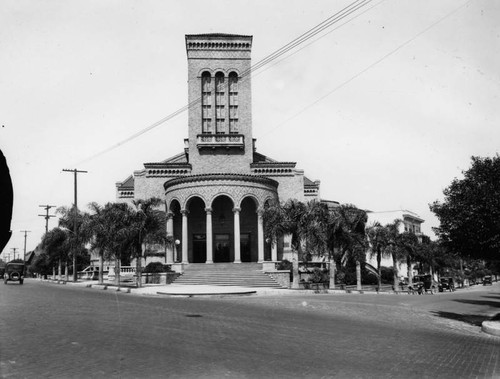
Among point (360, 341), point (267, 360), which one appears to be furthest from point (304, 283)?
point (267, 360)

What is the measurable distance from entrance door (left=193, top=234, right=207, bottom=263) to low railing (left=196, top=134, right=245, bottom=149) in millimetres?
9355

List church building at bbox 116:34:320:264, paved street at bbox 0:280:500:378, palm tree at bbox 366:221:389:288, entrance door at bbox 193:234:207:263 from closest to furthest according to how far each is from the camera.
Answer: paved street at bbox 0:280:500:378 → palm tree at bbox 366:221:389:288 → church building at bbox 116:34:320:264 → entrance door at bbox 193:234:207:263

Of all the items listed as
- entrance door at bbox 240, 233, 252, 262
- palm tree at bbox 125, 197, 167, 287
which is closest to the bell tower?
entrance door at bbox 240, 233, 252, 262

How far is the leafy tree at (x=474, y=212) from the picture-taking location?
17.3 metres

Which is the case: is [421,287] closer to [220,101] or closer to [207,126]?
[207,126]

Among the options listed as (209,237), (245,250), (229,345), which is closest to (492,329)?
(229,345)

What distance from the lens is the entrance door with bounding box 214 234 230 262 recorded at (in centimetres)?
4903

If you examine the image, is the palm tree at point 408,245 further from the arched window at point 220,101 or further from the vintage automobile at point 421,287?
the arched window at point 220,101

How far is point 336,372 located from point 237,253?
36.4 meters

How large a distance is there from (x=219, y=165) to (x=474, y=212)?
35.9 metres

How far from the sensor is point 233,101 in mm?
53250

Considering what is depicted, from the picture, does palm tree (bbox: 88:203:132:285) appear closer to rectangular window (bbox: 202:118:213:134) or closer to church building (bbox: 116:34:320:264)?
church building (bbox: 116:34:320:264)

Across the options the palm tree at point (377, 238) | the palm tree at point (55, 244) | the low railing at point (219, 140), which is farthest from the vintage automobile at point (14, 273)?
the palm tree at point (377, 238)

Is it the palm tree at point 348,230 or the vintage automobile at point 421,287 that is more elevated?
the palm tree at point 348,230
